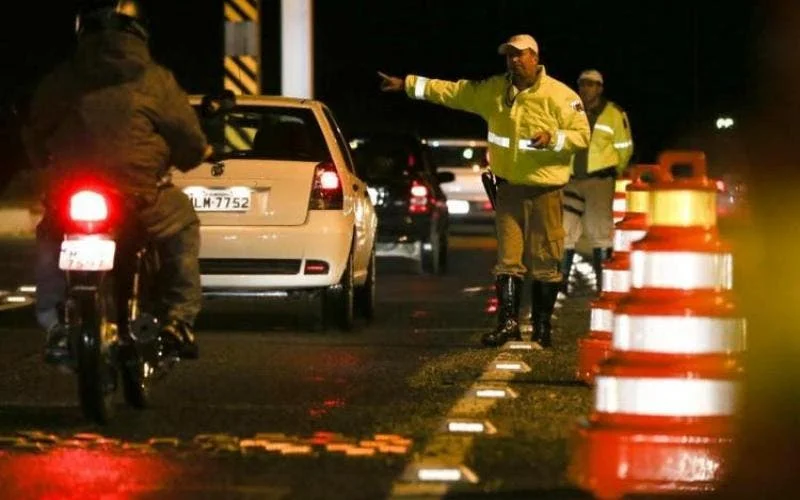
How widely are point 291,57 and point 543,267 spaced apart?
8.65 meters

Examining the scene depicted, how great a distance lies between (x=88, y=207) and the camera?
8523mm

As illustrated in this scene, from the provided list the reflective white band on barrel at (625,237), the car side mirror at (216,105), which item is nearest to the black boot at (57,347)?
the car side mirror at (216,105)

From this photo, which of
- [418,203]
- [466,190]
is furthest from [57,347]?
[466,190]

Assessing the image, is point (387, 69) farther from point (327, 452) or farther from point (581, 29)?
point (327, 452)

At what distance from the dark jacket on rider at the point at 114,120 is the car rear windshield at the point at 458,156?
21623 millimetres

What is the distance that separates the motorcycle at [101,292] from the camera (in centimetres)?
852

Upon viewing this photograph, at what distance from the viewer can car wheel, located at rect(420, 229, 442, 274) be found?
21438mm

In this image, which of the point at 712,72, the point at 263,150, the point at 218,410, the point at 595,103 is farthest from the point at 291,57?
the point at 712,72

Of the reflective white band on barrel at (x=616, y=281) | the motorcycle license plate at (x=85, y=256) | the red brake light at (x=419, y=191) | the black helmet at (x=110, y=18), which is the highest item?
the black helmet at (x=110, y=18)

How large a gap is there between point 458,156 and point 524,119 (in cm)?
1823

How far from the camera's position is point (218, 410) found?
929 centimetres

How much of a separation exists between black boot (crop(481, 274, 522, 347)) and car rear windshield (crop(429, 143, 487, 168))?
17880 mm

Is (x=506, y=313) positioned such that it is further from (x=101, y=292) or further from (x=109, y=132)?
(x=101, y=292)

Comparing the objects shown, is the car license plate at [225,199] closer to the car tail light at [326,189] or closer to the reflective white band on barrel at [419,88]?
the car tail light at [326,189]
